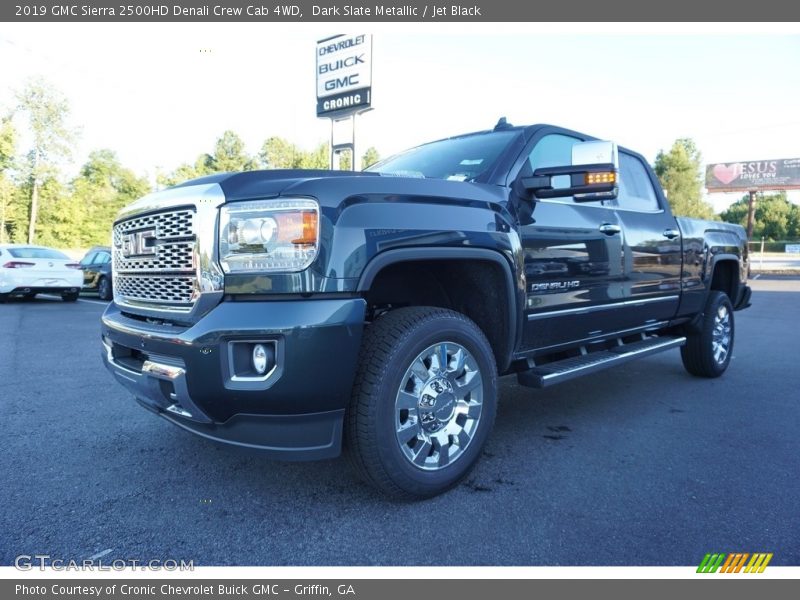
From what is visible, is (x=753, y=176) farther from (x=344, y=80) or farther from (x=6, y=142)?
(x=6, y=142)

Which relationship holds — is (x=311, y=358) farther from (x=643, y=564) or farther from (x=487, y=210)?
(x=643, y=564)

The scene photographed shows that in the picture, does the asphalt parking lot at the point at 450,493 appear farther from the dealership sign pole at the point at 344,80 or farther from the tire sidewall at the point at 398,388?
the dealership sign pole at the point at 344,80

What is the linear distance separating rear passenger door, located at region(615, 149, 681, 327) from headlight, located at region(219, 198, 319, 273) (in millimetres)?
2603

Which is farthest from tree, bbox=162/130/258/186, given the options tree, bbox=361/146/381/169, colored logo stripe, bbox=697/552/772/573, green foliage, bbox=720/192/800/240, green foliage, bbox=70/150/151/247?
green foliage, bbox=720/192/800/240

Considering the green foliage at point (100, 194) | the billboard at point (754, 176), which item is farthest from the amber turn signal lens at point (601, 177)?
the billboard at point (754, 176)

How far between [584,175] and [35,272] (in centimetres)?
1372

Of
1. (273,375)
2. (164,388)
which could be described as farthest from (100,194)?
(273,375)

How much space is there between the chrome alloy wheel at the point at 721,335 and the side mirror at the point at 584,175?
10.0 feet

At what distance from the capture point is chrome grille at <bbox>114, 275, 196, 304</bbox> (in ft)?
7.66

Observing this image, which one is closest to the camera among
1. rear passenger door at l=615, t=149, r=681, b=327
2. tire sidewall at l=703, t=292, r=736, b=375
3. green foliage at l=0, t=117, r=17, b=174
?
rear passenger door at l=615, t=149, r=681, b=327

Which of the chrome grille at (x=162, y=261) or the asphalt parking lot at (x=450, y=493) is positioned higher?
the chrome grille at (x=162, y=261)

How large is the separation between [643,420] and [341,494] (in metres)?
2.37

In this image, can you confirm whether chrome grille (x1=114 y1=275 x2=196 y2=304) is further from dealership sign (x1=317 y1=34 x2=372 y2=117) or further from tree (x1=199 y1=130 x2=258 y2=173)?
tree (x1=199 y1=130 x2=258 y2=173)

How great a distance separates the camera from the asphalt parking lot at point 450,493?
6.95 ft
